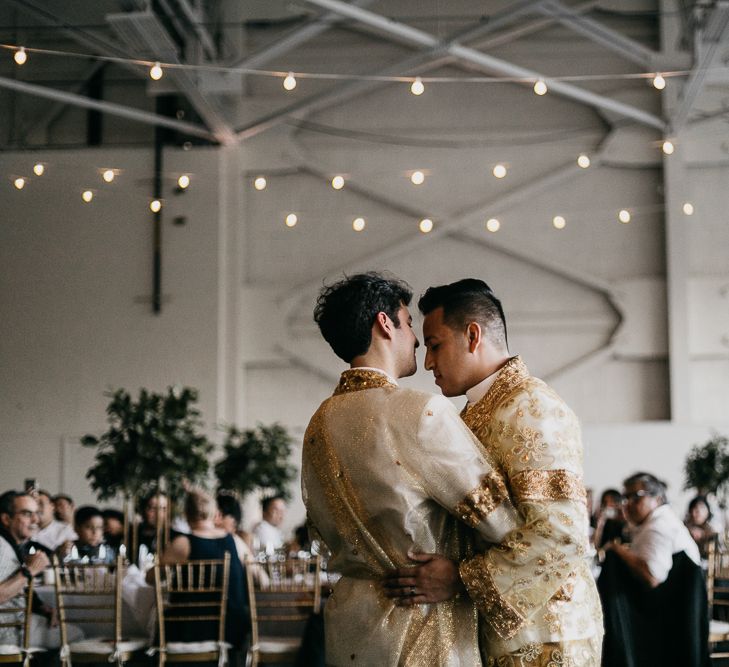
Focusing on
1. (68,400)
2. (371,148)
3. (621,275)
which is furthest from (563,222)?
(68,400)

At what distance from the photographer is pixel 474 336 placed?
8.29 feet

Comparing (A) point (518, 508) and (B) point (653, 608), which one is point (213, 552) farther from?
(A) point (518, 508)

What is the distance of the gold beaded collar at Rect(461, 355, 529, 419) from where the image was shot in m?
2.46

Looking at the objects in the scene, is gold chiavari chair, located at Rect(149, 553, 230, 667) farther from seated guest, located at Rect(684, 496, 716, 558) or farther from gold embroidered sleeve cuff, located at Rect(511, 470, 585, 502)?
seated guest, located at Rect(684, 496, 716, 558)

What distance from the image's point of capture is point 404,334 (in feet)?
8.01

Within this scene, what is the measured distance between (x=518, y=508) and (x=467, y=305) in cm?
50

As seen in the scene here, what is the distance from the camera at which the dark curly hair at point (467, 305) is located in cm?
253

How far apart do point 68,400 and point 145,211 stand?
109 inches

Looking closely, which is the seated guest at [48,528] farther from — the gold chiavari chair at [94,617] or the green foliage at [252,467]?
the gold chiavari chair at [94,617]

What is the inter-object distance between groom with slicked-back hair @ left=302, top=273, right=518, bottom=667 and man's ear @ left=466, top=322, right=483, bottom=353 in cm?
15

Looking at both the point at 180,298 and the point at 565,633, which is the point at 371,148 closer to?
the point at 180,298

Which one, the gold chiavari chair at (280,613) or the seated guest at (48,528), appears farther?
the seated guest at (48,528)

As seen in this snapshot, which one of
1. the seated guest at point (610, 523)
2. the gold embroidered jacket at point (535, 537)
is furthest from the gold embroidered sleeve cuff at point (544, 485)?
the seated guest at point (610, 523)

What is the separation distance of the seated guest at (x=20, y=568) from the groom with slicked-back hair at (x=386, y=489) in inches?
150
